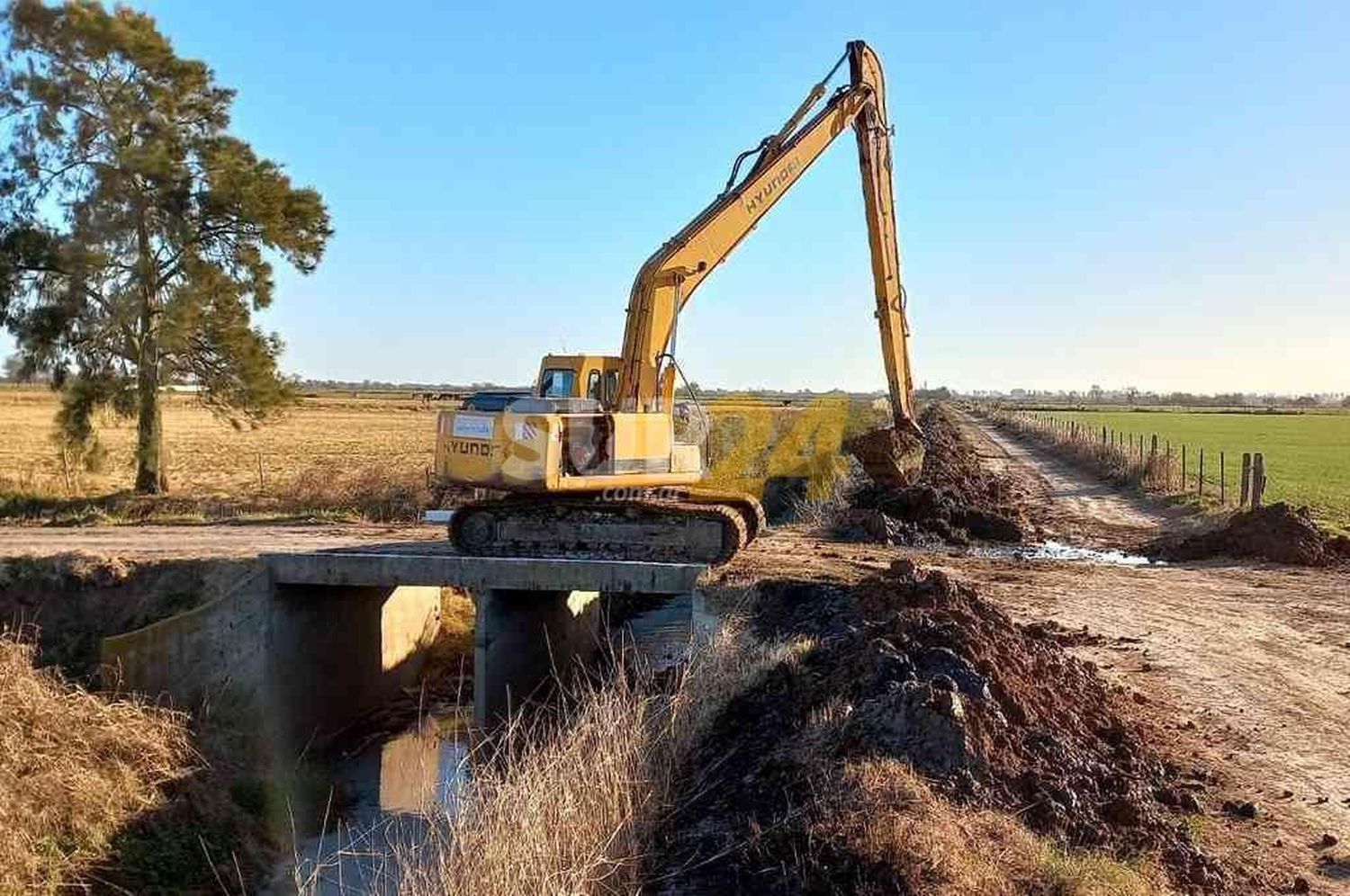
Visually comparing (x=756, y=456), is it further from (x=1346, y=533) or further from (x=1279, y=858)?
(x=1279, y=858)

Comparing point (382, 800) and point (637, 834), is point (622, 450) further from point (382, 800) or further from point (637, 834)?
point (637, 834)

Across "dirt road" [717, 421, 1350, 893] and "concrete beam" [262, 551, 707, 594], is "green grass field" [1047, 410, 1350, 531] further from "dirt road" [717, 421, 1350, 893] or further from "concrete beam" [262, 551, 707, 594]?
"concrete beam" [262, 551, 707, 594]

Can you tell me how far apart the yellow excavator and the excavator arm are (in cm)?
2

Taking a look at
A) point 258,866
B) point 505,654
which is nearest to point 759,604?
point 505,654

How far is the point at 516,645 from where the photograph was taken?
15.2 m

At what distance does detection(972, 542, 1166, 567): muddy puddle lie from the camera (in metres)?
19.1

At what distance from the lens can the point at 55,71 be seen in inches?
867

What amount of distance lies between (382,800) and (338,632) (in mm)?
Result: 3853

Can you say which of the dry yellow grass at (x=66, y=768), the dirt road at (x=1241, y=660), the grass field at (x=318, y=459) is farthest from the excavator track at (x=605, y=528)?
the dry yellow grass at (x=66, y=768)

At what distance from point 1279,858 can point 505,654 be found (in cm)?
995

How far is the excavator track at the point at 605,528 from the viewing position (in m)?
14.2

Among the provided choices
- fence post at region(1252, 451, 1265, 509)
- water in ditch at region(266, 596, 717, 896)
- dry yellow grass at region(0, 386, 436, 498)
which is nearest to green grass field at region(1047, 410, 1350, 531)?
fence post at region(1252, 451, 1265, 509)

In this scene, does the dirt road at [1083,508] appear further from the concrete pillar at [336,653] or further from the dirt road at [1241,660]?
the concrete pillar at [336,653]

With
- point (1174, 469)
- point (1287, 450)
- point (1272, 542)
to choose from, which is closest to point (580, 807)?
point (1272, 542)
